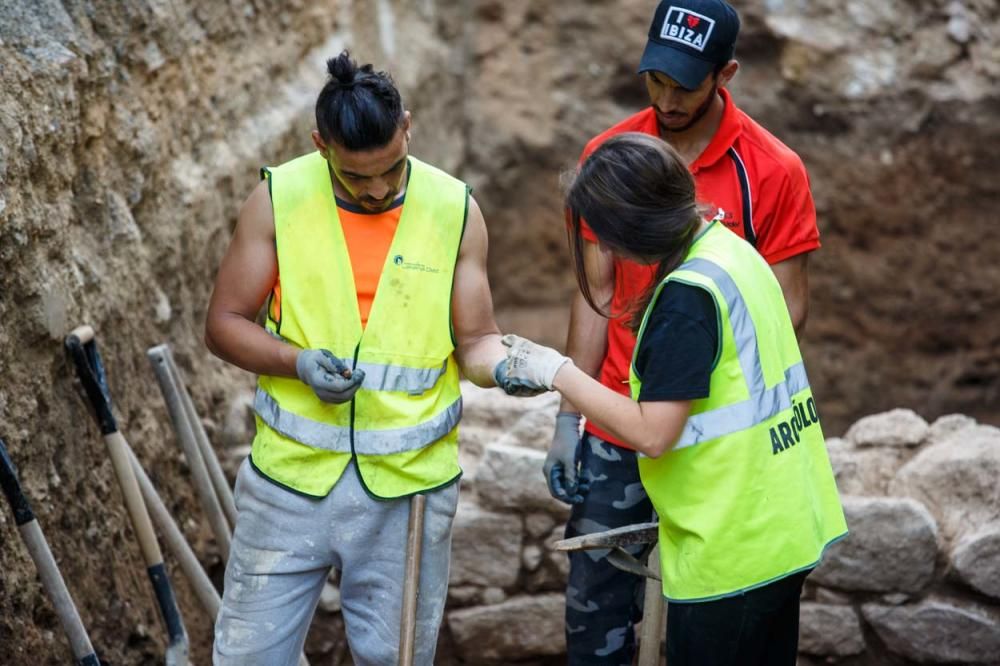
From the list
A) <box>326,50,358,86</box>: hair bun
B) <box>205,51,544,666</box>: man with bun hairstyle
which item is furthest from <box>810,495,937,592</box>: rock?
<box>326,50,358,86</box>: hair bun

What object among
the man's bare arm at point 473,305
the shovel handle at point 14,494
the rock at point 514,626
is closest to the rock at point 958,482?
the rock at point 514,626

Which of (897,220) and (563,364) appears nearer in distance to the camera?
(563,364)

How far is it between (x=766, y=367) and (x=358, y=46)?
177 inches

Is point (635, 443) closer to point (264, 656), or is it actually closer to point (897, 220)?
point (264, 656)

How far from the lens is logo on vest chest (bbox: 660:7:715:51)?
10.2ft

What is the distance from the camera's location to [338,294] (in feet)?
9.04

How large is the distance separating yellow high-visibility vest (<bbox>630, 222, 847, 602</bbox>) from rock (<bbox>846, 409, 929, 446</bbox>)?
198 cm

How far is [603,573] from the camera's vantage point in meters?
3.20

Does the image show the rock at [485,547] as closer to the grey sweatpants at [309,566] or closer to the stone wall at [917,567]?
the stone wall at [917,567]

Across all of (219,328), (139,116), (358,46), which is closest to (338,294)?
(219,328)

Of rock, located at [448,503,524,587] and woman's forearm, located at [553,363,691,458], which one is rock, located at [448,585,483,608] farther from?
woman's forearm, located at [553,363,691,458]

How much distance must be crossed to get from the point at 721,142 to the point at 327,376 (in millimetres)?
1233

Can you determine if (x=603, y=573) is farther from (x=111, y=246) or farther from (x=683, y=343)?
(x=111, y=246)

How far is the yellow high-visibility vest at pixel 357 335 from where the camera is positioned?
2.76 m
